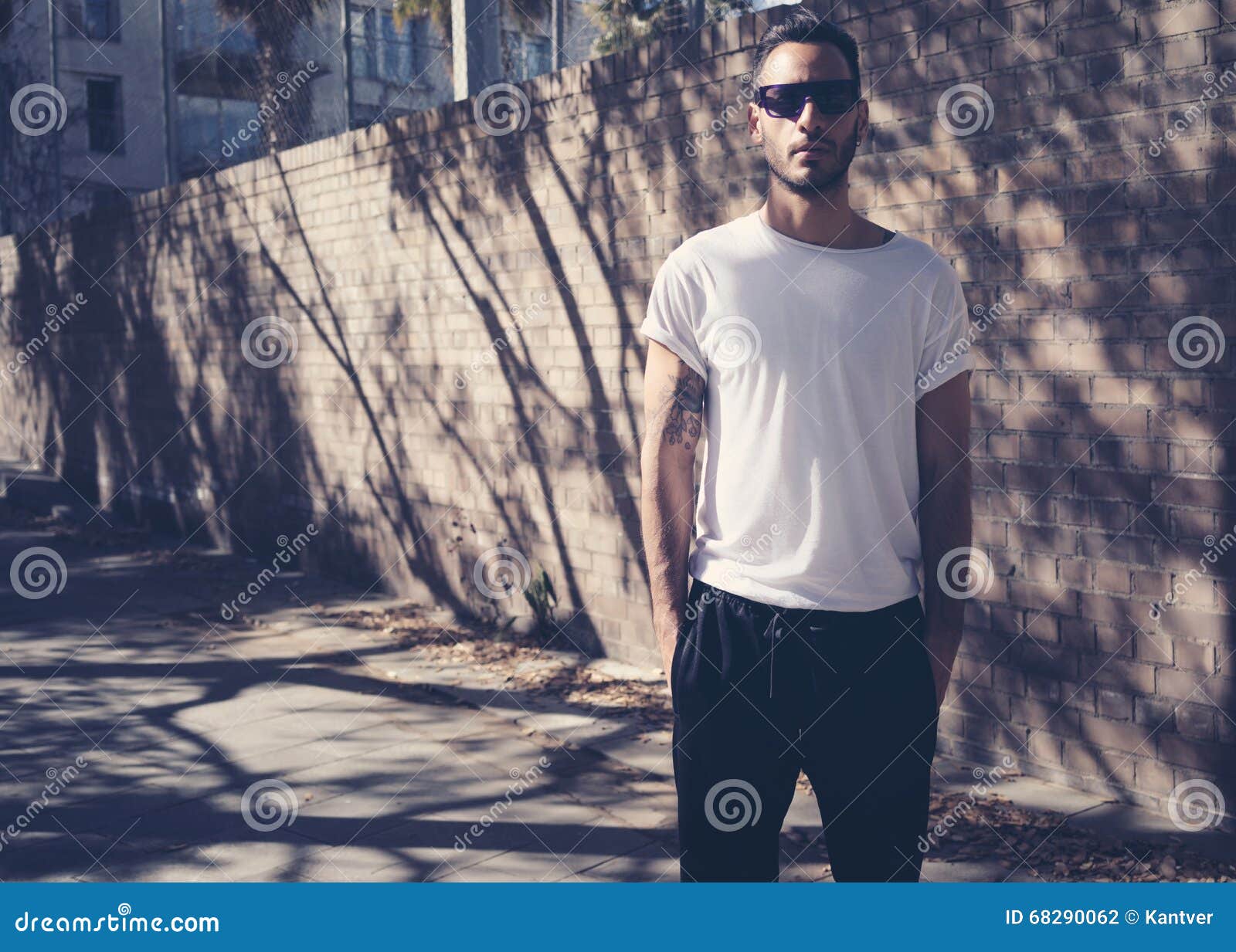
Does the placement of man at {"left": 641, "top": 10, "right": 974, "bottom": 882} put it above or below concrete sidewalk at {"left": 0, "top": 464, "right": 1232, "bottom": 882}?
above

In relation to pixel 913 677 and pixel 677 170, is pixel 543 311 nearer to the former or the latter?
pixel 677 170

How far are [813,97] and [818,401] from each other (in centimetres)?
64

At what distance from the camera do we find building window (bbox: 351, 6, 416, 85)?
10438 millimetres

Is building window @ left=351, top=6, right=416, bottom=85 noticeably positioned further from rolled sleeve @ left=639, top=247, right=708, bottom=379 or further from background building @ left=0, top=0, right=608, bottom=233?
rolled sleeve @ left=639, top=247, right=708, bottom=379

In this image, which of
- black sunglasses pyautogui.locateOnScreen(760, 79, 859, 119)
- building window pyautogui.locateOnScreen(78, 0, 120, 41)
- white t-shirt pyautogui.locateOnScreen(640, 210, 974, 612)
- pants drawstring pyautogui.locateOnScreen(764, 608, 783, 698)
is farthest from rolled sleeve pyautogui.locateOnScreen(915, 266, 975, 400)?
building window pyautogui.locateOnScreen(78, 0, 120, 41)

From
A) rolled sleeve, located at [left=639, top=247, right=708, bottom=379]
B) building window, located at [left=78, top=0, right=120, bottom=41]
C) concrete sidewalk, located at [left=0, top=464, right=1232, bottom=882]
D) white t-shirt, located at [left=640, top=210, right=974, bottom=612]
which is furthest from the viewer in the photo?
building window, located at [left=78, top=0, right=120, bottom=41]

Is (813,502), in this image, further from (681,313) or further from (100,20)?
(100,20)

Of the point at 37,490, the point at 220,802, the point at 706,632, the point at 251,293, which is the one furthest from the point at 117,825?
the point at 37,490

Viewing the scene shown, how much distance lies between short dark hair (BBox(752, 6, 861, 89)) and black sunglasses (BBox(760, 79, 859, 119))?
0.06 metres

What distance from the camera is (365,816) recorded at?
182 inches

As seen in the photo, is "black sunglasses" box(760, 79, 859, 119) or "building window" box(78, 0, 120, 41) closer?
"black sunglasses" box(760, 79, 859, 119)

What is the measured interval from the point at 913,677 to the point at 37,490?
1398 centimetres

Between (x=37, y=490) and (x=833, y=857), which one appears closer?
(x=833, y=857)

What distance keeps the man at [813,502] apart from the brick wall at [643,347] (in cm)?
215
